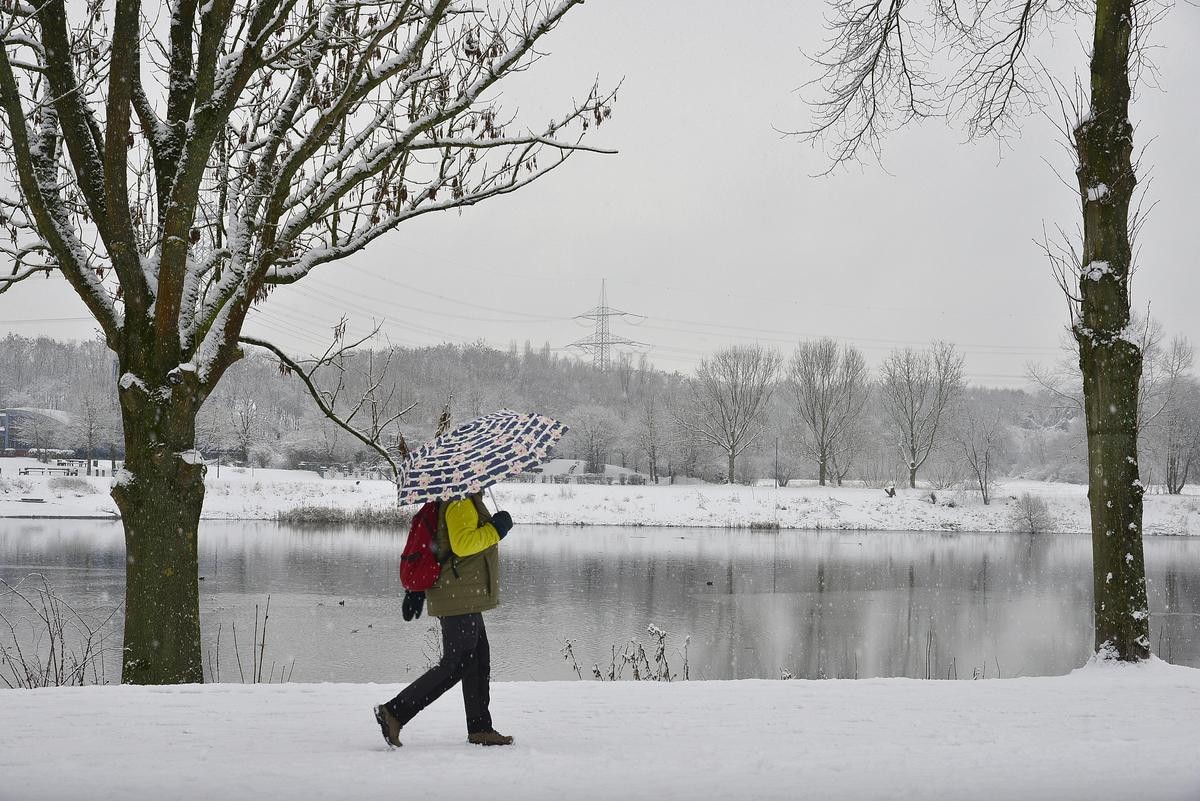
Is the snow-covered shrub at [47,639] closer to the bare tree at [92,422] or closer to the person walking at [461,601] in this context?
the person walking at [461,601]

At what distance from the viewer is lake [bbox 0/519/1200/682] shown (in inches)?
476

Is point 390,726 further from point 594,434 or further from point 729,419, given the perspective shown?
point 594,434

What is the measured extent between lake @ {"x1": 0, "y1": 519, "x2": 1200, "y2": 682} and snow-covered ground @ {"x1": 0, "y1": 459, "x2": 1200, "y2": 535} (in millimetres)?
5794

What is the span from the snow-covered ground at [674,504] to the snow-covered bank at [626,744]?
29568mm

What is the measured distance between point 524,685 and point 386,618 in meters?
9.36

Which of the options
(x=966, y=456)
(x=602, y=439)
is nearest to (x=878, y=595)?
(x=966, y=456)

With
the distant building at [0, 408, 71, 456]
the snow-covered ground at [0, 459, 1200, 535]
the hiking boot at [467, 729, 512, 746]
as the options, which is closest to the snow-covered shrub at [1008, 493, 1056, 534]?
the snow-covered ground at [0, 459, 1200, 535]

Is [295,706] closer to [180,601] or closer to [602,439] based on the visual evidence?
[180,601]

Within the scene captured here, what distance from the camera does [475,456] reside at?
3885 mm

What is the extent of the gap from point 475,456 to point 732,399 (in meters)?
46.5

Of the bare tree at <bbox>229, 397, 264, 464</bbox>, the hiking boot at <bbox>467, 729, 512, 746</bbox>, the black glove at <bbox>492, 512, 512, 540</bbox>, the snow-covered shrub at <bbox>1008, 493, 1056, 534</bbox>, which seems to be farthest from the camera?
the bare tree at <bbox>229, 397, 264, 464</bbox>

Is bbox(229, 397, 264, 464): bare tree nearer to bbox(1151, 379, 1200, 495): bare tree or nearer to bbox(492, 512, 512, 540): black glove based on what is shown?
bbox(1151, 379, 1200, 495): bare tree

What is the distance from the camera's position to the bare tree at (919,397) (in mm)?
44781

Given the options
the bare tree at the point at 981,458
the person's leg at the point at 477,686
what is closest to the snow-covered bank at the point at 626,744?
the person's leg at the point at 477,686
